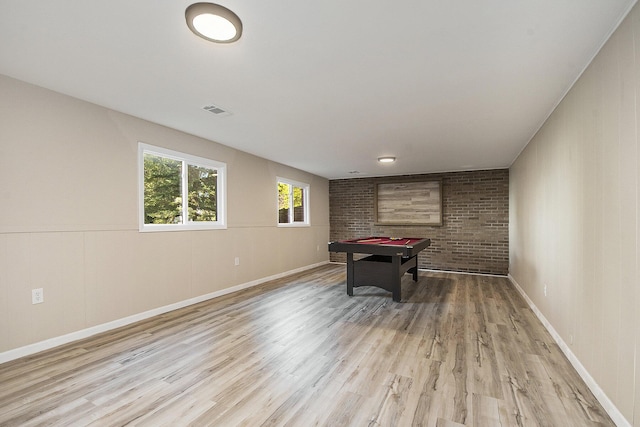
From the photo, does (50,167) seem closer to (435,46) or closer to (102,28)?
(102,28)

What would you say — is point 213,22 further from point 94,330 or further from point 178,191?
point 94,330

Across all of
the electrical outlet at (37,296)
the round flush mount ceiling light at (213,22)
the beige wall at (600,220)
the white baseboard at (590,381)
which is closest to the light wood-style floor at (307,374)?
the white baseboard at (590,381)

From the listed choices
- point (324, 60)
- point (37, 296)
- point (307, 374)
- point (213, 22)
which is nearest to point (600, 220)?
point (324, 60)

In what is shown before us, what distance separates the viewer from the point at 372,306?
3900 millimetres

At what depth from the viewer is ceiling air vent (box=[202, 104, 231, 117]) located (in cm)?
295

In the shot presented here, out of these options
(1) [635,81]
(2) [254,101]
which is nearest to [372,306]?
(2) [254,101]

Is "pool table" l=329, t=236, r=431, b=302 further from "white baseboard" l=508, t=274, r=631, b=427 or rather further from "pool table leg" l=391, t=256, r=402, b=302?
"white baseboard" l=508, t=274, r=631, b=427

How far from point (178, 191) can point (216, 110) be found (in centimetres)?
141

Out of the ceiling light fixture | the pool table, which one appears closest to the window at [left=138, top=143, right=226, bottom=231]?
the pool table

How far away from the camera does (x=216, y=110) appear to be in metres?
3.05

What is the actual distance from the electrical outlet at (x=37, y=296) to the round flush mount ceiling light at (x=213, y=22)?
2551 millimetres

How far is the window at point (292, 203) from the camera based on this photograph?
6141 millimetres

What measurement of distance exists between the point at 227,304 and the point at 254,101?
2.62 metres

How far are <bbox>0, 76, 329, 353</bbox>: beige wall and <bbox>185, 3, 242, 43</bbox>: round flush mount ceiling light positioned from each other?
1918 millimetres
